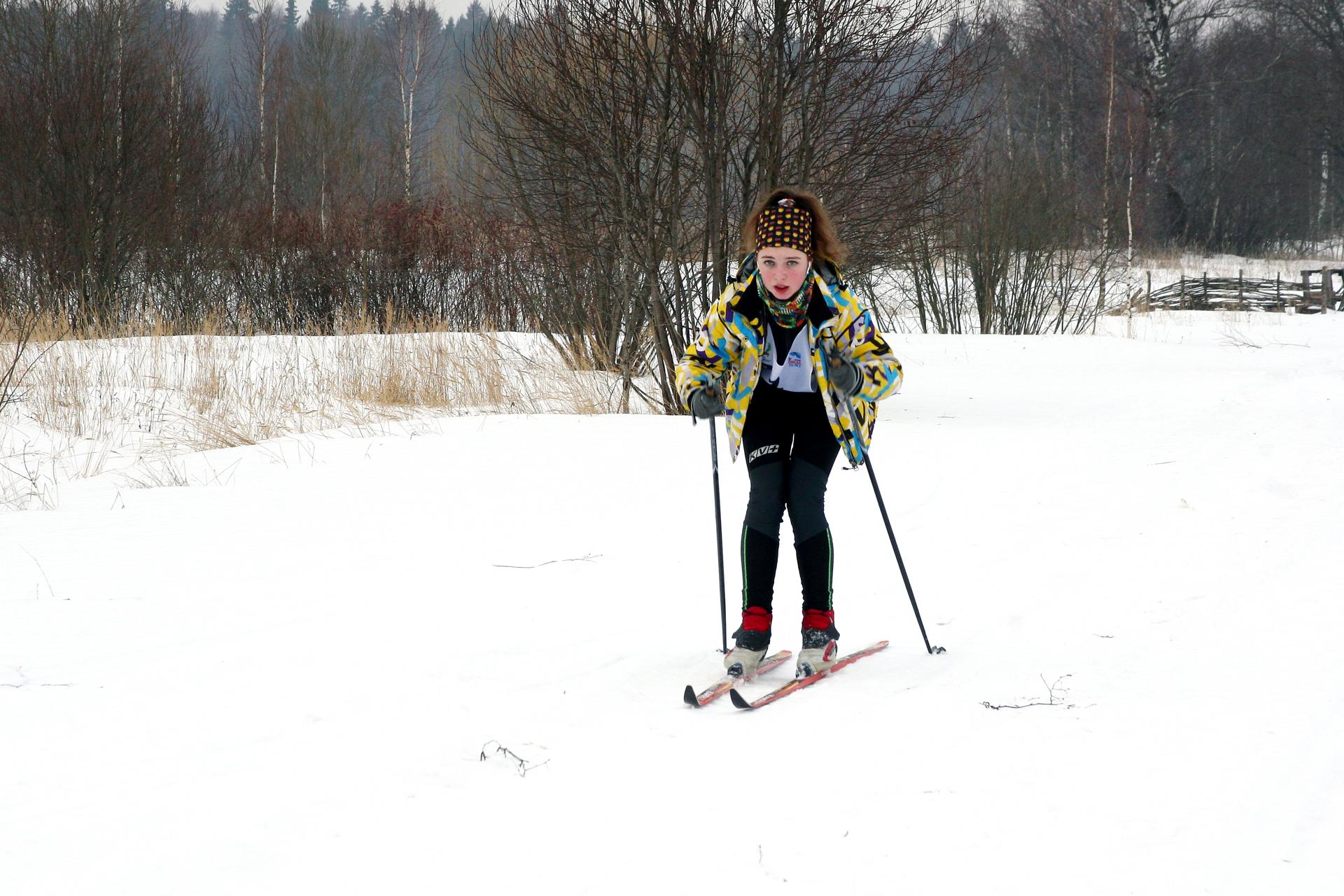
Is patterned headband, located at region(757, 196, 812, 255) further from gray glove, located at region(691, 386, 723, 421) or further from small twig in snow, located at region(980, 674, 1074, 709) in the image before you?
small twig in snow, located at region(980, 674, 1074, 709)

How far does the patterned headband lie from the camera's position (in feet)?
12.0

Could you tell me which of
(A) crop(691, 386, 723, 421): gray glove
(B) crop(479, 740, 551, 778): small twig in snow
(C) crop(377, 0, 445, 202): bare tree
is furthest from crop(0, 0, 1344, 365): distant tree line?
(B) crop(479, 740, 551, 778): small twig in snow

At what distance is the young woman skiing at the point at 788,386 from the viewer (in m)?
3.69

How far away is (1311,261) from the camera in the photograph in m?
36.1

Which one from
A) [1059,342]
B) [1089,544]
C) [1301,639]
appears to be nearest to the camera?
[1301,639]

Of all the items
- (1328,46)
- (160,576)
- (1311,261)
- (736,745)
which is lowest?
(736,745)

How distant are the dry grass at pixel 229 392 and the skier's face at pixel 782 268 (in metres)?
4.25

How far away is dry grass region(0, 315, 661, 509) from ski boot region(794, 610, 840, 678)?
4.24 m

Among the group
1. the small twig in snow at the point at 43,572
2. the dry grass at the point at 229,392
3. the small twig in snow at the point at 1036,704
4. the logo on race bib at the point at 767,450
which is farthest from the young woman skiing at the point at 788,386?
the dry grass at the point at 229,392

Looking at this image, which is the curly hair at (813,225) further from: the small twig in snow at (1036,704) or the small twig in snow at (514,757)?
the small twig in snow at (514,757)

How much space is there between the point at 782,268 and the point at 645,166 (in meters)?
6.53

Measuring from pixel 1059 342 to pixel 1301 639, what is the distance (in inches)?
509

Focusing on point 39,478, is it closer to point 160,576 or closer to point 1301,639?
point 160,576

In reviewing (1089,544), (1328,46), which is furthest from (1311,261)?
(1089,544)
